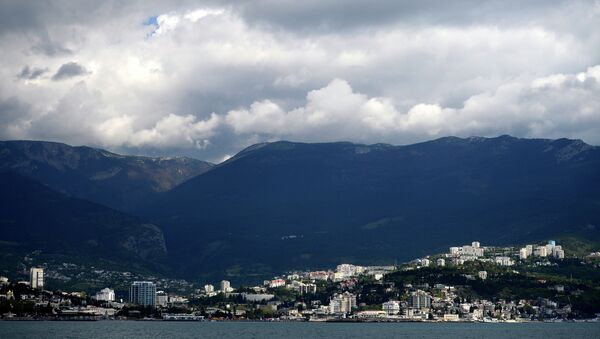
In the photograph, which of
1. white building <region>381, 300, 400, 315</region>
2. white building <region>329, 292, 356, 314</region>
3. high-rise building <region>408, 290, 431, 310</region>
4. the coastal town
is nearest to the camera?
the coastal town

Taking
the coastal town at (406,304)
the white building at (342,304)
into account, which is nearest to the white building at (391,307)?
the coastal town at (406,304)

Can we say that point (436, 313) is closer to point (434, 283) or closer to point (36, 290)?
point (434, 283)

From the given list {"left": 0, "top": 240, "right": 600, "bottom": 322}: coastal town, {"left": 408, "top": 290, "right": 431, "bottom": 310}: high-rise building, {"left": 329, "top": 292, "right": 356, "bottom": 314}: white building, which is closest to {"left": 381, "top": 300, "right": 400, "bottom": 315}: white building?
{"left": 0, "top": 240, "right": 600, "bottom": 322}: coastal town

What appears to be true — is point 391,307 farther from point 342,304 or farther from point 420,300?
point 342,304

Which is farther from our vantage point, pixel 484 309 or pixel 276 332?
pixel 484 309

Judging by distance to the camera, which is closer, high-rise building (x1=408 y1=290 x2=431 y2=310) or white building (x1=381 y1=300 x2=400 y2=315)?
white building (x1=381 y1=300 x2=400 y2=315)

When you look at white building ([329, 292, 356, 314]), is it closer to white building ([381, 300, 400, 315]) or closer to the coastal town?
the coastal town

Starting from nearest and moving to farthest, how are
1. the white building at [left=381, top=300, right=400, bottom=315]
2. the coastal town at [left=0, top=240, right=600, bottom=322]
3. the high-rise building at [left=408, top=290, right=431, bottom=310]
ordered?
the coastal town at [left=0, top=240, right=600, bottom=322], the white building at [left=381, top=300, right=400, bottom=315], the high-rise building at [left=408, top=290, right=431, bottom=310]

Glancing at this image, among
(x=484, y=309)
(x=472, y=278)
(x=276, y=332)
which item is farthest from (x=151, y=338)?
(x=472, y=278)

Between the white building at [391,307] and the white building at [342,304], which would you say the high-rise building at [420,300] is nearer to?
the white building at [391,307]
